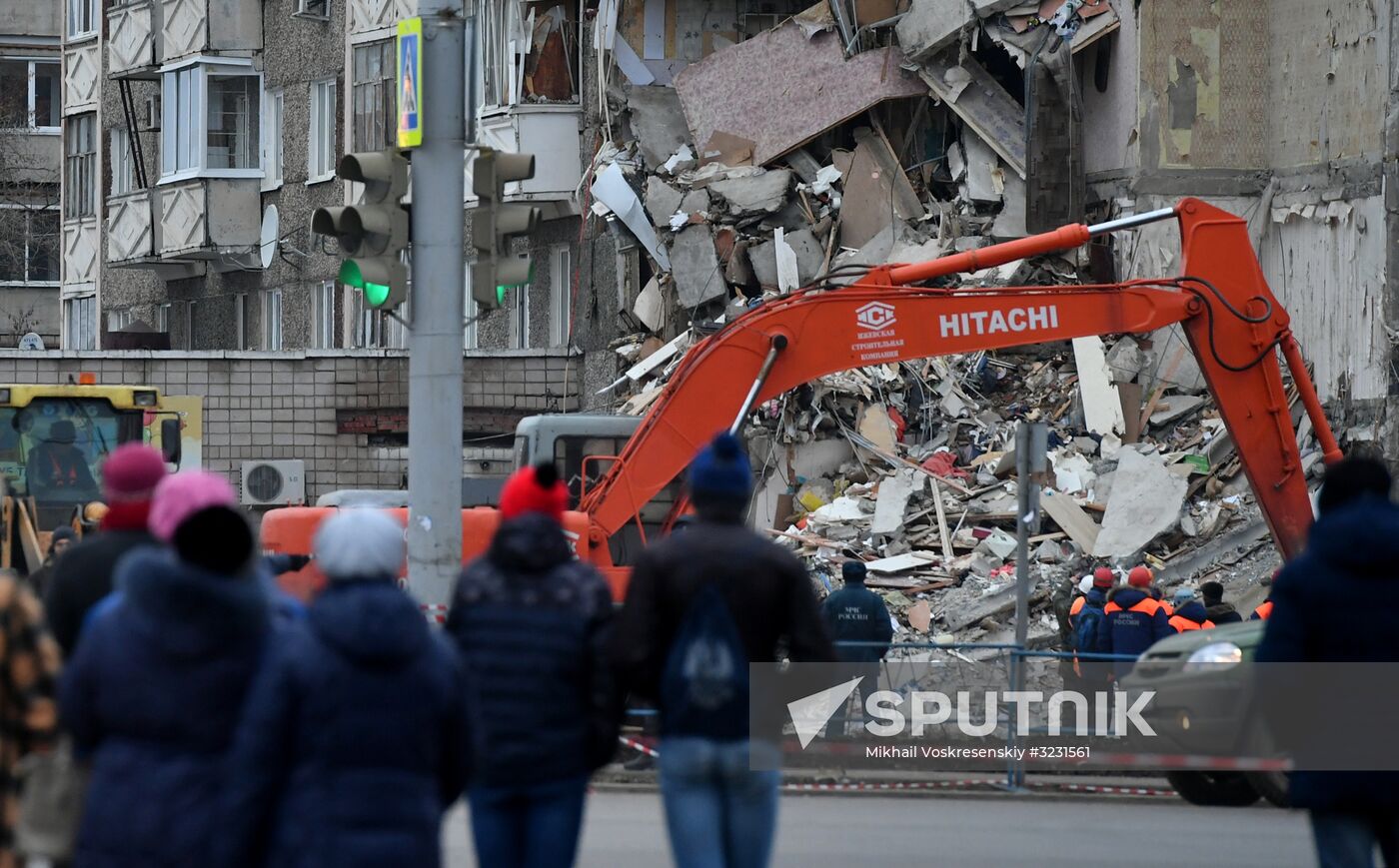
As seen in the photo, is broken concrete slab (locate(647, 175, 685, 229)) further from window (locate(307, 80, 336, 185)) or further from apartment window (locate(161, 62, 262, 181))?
apartment window (locate(161, 62, 262, 181))

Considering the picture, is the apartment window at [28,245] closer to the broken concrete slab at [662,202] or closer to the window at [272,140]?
the window at [272,140]

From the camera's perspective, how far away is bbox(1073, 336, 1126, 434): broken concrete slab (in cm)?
2158

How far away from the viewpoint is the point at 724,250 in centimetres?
2516

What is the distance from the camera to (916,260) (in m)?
23.7

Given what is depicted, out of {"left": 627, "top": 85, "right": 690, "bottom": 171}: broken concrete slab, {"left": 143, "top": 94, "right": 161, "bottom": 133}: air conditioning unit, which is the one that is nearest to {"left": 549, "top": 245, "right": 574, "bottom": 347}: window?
{"left": 627, "top": 85, "right": 690, "bottom": 171}: broken concrete slab

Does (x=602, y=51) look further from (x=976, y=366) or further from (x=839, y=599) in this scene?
(x=839, y=599)

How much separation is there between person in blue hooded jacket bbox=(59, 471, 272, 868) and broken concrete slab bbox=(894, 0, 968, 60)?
2090cm

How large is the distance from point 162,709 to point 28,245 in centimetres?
4623

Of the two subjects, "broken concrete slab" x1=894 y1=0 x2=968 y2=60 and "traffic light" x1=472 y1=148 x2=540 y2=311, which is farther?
"broken concrete slab" x1=894 y1=0 x2=968 y2=60

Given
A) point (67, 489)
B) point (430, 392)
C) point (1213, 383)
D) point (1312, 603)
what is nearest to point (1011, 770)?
point (1213, 383)

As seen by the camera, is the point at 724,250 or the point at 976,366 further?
the point at 724,250

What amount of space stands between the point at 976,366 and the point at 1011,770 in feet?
33.0

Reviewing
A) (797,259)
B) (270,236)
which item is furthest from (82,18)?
(797,259)

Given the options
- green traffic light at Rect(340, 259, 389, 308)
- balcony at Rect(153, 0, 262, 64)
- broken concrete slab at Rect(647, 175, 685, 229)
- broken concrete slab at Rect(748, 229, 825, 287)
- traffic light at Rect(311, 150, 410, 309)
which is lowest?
green traffic light at Rect(340, 259, 389, 308)
